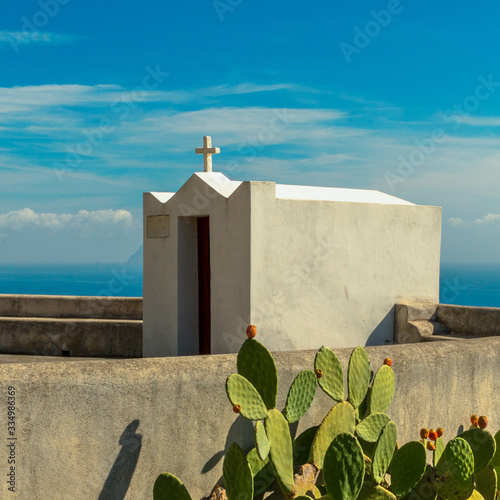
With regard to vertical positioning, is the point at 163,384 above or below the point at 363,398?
above

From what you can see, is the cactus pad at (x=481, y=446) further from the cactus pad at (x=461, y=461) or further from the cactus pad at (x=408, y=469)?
the cactus pad at (x=408, y=469)

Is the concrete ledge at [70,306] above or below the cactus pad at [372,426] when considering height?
below

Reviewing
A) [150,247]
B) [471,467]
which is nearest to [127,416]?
[471,467]

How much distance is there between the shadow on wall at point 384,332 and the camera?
9555 mm

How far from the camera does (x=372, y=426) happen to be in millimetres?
4395

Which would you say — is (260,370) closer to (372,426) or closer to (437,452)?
(372,426)

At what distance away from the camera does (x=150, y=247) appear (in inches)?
390

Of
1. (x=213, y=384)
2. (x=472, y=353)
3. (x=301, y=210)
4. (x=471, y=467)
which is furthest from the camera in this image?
(x=301, y=210)

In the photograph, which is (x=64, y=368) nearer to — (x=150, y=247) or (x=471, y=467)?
(x=471, y=467)

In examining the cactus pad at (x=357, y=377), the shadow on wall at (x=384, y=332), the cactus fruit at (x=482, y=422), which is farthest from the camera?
the shadow on wall at (x=384, y=332)

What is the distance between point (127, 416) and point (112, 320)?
7.94 m

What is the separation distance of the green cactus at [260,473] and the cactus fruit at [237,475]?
0.16 meters

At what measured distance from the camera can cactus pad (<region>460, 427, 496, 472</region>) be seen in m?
4.65

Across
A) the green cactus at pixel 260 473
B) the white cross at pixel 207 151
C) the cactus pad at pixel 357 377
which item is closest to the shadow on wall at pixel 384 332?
the white cross at pixel 207 151
